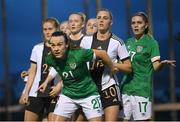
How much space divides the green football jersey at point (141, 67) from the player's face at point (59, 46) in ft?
3.07

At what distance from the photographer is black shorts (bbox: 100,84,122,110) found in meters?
6.11

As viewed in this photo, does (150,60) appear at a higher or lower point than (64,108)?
higher

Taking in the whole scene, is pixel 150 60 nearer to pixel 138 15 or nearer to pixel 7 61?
pixel 138 15

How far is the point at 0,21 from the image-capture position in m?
11.4

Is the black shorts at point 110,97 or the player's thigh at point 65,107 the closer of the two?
the player's thigh at point 65,107

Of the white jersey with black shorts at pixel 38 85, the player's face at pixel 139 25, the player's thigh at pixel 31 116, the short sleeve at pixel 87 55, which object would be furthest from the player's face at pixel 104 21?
the player's thigh at pixel 31 116

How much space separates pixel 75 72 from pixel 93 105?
37 cm

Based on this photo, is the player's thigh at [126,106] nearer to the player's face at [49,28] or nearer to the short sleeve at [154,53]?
the short sleeve at [154,53]

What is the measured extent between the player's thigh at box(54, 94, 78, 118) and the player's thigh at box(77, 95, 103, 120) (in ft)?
0.28

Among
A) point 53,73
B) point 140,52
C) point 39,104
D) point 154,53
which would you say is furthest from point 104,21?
point 39,104

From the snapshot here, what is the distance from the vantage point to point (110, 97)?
6.11m

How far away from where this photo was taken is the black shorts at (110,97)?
20.1ft

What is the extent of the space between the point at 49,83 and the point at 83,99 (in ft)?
2.15

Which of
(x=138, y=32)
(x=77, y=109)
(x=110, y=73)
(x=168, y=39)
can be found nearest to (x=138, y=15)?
(x=138, y=32)
